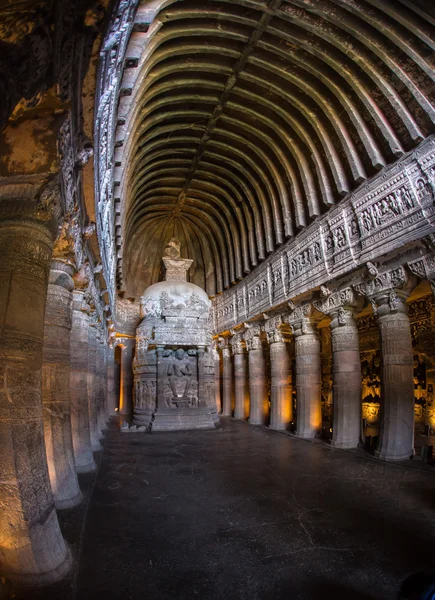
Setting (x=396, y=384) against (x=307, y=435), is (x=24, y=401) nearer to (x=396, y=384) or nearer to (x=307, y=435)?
(x=396, y=384)

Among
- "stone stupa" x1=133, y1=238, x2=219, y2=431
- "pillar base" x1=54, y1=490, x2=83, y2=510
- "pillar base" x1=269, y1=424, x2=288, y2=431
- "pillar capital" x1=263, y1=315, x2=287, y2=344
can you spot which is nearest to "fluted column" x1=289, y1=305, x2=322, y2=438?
"pillar capital" x1=263, y1=315, x2=287, y2=344

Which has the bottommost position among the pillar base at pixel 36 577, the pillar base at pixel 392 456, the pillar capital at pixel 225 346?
the pillar base at pixel 392 456

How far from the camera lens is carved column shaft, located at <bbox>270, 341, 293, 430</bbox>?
495 inches

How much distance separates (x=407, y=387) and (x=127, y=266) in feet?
54.2

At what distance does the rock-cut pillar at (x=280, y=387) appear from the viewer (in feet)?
41.3

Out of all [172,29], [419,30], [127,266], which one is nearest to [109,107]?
[172,29]

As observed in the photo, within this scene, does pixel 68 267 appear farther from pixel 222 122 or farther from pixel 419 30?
pixel 222 122

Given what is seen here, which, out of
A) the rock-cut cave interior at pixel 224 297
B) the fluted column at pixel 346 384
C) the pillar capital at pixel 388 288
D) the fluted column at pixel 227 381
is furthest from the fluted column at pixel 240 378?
the pillar capital at pixel 388 288

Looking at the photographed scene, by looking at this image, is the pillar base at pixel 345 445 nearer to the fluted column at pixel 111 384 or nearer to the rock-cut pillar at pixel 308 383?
the rock-cut pillar at pixel 308 383

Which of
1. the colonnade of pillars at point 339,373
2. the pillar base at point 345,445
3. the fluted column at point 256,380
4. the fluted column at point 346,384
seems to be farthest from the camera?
the fluted column at point 256,380

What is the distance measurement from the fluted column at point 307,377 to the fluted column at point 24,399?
8872mm

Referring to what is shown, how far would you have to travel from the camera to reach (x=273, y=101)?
10633 mm

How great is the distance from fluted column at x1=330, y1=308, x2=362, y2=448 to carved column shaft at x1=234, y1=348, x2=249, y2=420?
24.6ft

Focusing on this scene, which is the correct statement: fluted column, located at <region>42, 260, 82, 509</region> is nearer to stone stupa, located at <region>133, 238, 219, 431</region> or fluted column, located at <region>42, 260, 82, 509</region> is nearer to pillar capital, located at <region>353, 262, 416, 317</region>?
pillar capital, located at <region>353, 262, 416, 317</region>
